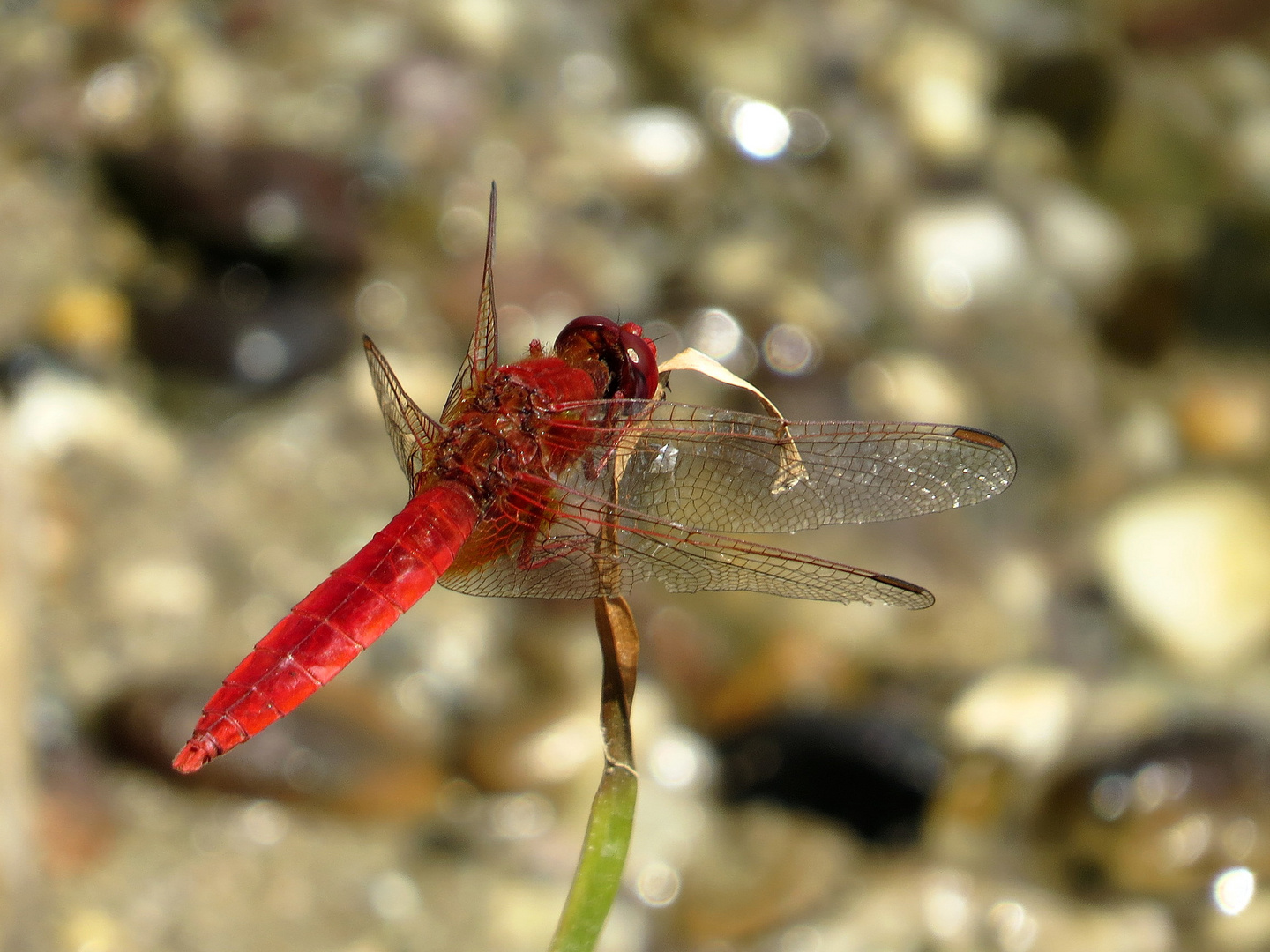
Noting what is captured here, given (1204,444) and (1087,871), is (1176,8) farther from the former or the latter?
(1087,871)

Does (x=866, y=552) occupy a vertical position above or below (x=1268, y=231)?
below

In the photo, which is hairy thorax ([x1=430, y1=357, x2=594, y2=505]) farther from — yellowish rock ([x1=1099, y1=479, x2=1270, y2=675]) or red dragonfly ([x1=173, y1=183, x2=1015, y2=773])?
yellowish rock ([x1=1099, y1=479, x2=1270, y2=675])

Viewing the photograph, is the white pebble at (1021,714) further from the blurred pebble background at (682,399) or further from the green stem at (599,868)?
the green stem at (599,868)

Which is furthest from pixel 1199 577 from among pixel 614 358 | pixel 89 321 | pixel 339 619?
pixel 89 321

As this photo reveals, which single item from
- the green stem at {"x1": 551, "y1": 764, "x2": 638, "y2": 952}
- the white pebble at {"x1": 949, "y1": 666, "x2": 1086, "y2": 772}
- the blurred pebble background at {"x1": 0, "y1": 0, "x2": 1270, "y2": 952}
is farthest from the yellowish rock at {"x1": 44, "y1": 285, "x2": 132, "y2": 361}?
the green stem at {"x1": 551, "y1": 764, "x2": 638, "y2": 952}

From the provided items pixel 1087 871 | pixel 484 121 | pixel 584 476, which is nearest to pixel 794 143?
pixel 484 121

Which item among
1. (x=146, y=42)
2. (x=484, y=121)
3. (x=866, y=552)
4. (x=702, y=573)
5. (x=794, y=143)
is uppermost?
(x=794, y=143)

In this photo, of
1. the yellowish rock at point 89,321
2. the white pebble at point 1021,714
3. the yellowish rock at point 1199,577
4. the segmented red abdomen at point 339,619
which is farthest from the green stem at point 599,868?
the yellowish rock at point 1199,577
